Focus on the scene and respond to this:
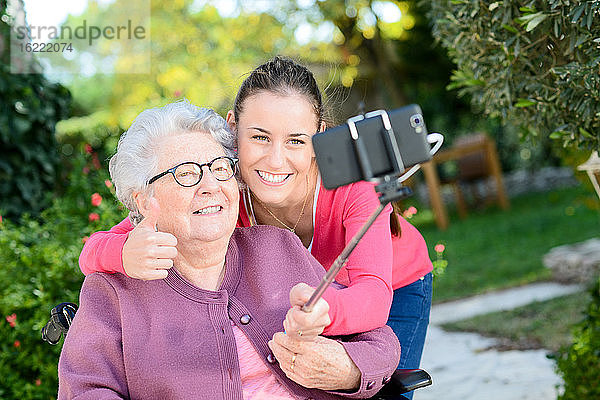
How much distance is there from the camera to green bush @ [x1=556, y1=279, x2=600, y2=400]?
323 centimetres

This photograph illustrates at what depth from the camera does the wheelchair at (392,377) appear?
2.13m

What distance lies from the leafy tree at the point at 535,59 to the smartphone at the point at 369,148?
111cm

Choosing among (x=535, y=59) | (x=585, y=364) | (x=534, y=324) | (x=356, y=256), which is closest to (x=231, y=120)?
(x=356, y=256)

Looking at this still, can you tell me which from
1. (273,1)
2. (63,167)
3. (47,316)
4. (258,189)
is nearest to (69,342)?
(258,189)

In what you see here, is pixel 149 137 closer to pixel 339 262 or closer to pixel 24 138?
pixel 339 262

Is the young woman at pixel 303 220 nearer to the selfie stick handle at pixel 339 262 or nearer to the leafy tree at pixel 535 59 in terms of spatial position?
the selfie stick handle at pixel 339 262

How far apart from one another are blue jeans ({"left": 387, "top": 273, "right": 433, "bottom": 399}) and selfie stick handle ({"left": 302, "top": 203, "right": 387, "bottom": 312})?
42.3 inches

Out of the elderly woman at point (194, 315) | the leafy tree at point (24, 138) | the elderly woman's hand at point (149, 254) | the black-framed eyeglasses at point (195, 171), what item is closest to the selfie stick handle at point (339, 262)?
the elderly woman at point (194, 315)

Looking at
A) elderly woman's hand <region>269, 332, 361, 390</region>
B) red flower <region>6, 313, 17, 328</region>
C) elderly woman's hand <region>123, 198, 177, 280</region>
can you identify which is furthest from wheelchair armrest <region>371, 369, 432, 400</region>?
red flower <region>6, 313, 17, 328</region>

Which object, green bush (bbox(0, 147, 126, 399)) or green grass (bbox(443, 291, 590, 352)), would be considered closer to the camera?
green bush (bbox(0, 147, 126, 399))

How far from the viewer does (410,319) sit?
2.65m

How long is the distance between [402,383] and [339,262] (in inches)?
33.5

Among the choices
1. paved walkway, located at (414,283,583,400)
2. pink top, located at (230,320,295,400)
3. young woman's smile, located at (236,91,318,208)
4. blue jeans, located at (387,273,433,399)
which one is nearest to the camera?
pink top, located at (230,320,295,400)

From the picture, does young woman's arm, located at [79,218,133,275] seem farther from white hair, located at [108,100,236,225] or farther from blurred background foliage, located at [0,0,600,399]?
blurred background foliage, located at [0,0,600,399]
